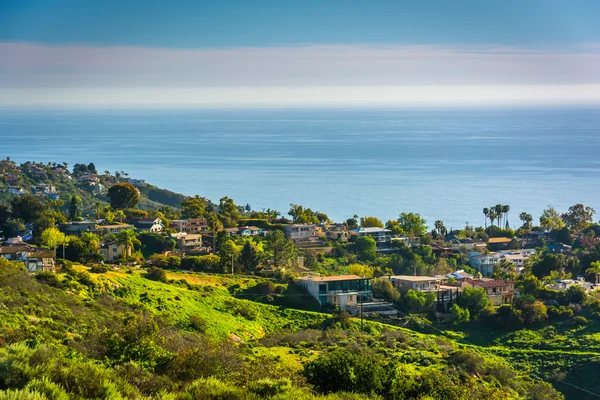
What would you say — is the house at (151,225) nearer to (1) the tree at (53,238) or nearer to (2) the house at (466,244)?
(1) the tree at (53,238)

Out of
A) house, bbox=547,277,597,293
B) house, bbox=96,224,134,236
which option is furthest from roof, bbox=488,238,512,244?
house, bbox=96,224,134,236

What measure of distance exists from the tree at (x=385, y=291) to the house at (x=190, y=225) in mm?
16082

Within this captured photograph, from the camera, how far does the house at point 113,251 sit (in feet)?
125

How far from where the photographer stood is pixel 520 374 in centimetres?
2759

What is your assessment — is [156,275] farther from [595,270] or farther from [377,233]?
[595,270]

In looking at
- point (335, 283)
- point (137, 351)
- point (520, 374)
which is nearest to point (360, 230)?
point (335, 283)

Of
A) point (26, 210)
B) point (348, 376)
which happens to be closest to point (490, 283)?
point (348, 376)

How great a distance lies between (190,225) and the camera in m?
49.7

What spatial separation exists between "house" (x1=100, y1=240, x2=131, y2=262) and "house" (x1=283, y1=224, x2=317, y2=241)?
38.9 feet

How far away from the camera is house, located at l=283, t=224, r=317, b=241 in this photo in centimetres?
4828

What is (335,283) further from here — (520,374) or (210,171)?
(210,171)

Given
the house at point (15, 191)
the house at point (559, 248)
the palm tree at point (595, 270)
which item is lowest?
the palm tree at point (595, 270)

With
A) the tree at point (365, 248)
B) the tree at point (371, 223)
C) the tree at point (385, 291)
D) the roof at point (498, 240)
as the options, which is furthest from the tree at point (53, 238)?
the roof at point (498, 240)

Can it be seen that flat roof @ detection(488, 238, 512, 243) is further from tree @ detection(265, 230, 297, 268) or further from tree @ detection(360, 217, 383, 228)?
tree @ detection(265, 230, 297, 268)
